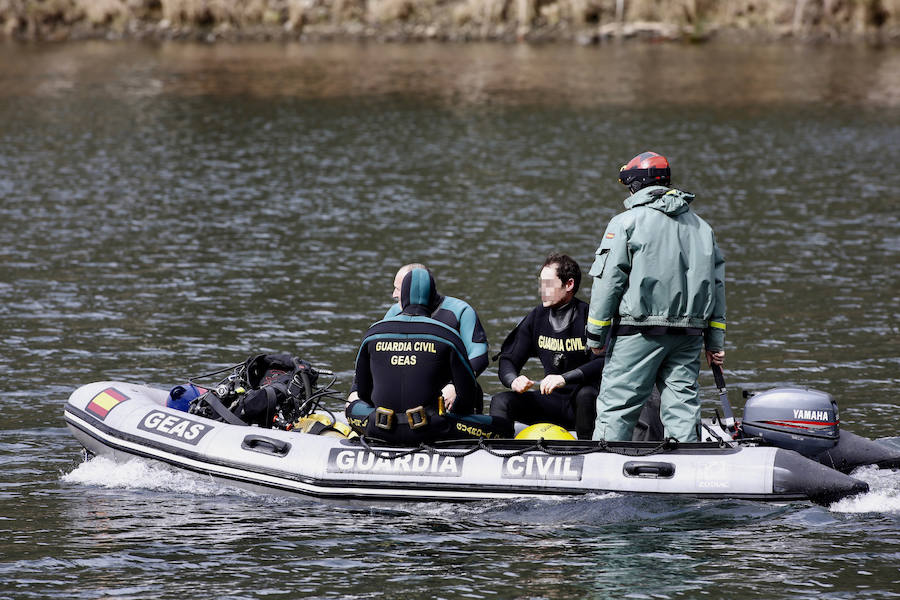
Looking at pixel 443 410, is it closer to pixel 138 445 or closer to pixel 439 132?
pixel 138 445

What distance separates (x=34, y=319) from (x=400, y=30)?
50.4 metres

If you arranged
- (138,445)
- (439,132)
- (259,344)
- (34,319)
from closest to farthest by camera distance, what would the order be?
1. (138,445)
2. (259,344)
3. (34,319)
4. (439,132)

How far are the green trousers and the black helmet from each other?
102cm

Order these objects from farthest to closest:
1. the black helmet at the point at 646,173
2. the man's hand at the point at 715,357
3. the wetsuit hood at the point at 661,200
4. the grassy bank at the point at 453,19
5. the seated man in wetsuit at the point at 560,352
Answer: the grassy bank at the point at 453,19
the seated man in wetsuit at the point at 560,352
the man's hand at the point at 715,357
the black helmet at the point at 646,173
the wetsuit hood at the point at 661,200

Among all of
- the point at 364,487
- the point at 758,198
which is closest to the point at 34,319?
the point at 364,487

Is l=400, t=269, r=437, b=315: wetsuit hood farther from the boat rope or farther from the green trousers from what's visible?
the green trousers

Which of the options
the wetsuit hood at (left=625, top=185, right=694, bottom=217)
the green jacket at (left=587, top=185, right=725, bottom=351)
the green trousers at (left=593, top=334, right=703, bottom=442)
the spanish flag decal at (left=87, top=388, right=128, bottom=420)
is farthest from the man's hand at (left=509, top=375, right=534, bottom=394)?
the spanish flag decal at (left=87, top=388, right=128, bottom=420)

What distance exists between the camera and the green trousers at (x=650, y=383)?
8.45 m

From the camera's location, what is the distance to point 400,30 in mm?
63438

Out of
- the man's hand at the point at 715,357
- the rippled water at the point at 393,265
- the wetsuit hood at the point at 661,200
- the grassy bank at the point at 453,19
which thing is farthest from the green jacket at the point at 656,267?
the grassy bank at the point at 453,19

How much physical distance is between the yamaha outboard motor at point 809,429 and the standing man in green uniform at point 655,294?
0.50 meters

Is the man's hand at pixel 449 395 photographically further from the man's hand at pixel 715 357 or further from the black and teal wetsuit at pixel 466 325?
the man's hand at pixel 715 357

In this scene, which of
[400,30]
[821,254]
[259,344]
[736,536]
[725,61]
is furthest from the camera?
[400,30]

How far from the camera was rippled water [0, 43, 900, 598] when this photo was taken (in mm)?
7984
